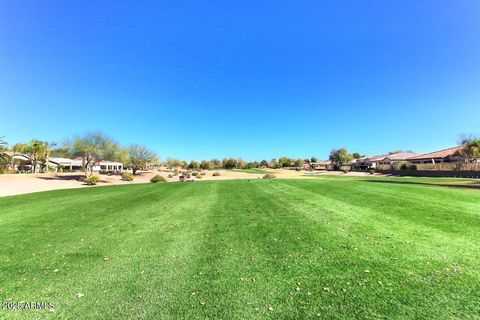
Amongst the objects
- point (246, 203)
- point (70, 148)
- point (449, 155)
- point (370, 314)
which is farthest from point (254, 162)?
point (370, 314)

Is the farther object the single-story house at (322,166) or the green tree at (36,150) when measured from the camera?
the single-story house at (322,166)

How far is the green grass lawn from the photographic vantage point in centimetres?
410

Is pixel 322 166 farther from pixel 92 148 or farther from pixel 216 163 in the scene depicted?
pixel 92 148

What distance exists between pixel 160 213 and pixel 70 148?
1804 inches

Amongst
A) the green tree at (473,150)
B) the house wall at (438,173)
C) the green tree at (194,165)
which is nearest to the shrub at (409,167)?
the house wall at (438,173)

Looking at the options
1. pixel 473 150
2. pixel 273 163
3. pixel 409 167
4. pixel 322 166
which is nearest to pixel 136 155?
pixel 409 167

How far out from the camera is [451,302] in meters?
4.11

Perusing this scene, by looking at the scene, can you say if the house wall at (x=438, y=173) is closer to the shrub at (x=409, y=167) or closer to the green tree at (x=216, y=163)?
the shrub at (x=409, y=167)

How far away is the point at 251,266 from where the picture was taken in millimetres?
5738

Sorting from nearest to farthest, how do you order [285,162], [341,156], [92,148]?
[92,148] < [341,156] < [285,162]

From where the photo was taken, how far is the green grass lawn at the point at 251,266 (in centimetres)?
410

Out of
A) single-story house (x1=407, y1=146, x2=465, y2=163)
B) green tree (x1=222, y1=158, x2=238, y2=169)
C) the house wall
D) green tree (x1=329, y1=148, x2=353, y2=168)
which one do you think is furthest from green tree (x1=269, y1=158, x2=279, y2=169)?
the house wall

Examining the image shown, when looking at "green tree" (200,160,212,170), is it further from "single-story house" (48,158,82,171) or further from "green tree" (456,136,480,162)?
"green tree" (456,136,480,162)

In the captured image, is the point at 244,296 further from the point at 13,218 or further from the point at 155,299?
the point at 13,218
